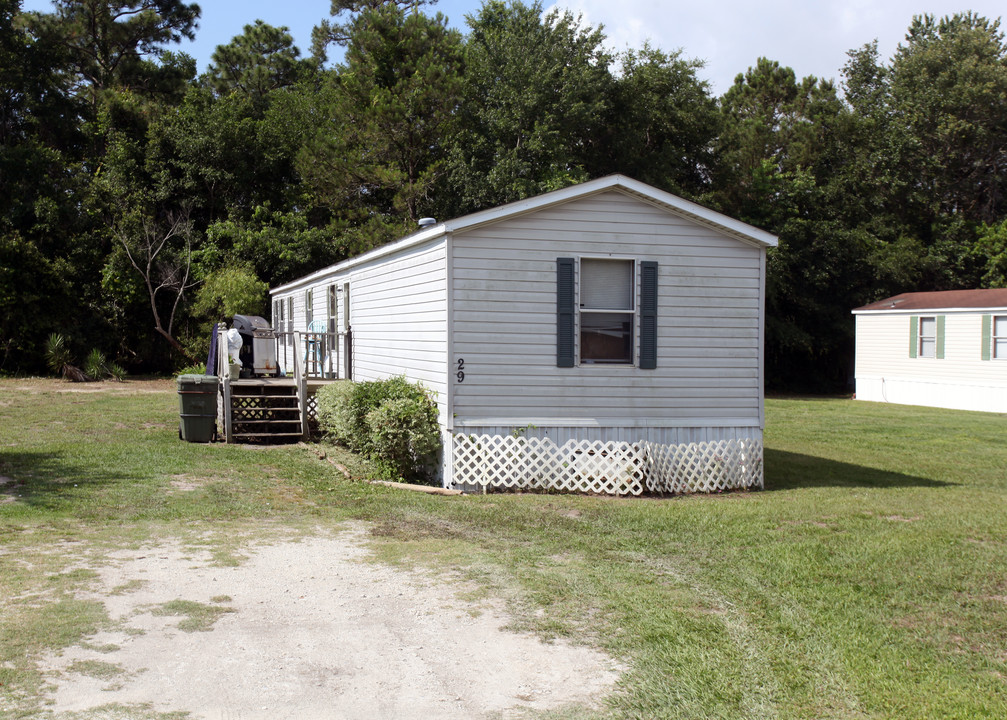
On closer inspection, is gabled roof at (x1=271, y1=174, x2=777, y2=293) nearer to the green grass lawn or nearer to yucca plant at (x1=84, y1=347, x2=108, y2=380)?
the green grass lawn

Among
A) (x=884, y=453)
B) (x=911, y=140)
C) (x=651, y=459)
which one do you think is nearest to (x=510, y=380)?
(x=651, y=459)

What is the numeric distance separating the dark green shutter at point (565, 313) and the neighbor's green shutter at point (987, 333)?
54.2ft

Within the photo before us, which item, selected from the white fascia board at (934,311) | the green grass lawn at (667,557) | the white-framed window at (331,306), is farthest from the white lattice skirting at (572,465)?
the white fascia board at (934,311)

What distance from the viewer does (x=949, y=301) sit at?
23.7 metres

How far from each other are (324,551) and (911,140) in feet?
104

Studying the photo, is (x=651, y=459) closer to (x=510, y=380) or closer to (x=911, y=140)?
(x=510, y=380)

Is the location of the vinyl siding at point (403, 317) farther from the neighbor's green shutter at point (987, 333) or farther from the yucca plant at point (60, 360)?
the neighbor's green shutter at point (987, 333)

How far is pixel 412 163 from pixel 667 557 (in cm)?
2469

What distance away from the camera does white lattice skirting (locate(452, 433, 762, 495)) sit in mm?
10195

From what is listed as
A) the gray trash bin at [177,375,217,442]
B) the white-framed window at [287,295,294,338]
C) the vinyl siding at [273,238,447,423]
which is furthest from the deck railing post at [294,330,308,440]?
the white-framed window at [287,295,294,338]

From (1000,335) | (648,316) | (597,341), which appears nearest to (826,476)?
(648,316)

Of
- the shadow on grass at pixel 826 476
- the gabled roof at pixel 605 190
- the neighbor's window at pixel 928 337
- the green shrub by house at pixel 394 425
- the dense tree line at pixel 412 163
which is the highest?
the dense tree line at pixel 412 163

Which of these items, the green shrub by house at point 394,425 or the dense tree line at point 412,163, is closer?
the green shrub by house at point 394,425

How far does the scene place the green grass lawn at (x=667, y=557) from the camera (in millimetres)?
4465
